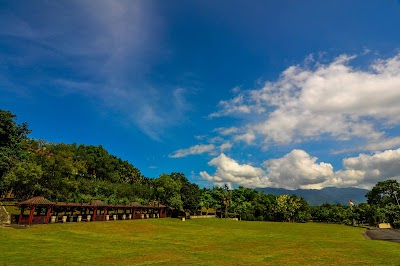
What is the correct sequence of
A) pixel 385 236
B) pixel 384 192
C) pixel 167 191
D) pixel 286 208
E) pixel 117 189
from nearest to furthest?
pixel 385 236, pixel 167 191, pixel 117 189, pixel 286 208, pixel 384 192

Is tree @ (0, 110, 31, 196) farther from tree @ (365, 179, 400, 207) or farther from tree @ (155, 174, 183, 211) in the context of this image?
tree @ (365, 179, 400, 207)

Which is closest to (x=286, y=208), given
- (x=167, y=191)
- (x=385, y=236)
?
(x=167, y=191)

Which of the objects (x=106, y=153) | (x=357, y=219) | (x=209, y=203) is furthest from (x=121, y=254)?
(x=106, y=153)

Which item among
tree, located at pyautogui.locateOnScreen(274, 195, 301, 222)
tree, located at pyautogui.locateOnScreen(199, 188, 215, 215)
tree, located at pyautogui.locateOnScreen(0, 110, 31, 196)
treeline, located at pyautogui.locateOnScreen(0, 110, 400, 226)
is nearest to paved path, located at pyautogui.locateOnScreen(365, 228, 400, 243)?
treeline, located at pyautogui.locateOnScreen(0, 110, 400, 226)

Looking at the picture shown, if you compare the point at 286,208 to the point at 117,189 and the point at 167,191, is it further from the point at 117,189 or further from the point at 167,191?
the point at 117,189

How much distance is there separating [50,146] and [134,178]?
3022 inches

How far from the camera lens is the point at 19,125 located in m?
70.2

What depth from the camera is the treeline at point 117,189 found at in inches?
2227

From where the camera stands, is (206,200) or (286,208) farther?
(206,200)

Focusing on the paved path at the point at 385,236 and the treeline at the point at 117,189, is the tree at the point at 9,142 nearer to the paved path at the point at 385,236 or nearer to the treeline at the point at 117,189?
the treeline at the point at 117,189

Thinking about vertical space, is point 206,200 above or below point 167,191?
below

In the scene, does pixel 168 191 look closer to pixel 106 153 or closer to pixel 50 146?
pixel 50 146

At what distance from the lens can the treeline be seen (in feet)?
186

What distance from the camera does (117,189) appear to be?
94062 millimetres
